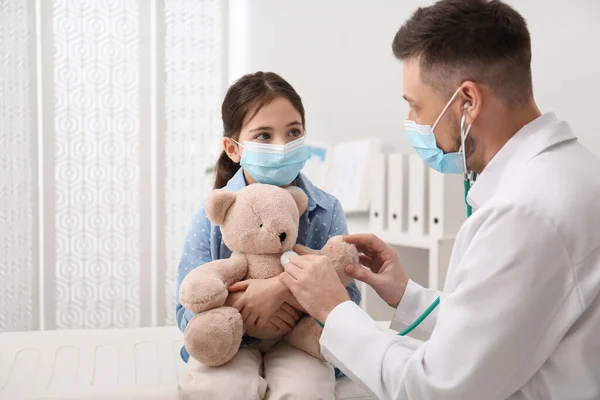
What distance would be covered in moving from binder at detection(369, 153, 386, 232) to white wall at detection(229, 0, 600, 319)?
172 millimetres

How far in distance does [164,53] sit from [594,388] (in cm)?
276

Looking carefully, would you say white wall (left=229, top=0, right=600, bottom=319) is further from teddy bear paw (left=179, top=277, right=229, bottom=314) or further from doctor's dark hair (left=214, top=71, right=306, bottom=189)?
teddy bear paw (left=179, top=277, right=229, bottom=314)

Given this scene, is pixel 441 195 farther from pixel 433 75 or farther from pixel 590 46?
pixel 433 75

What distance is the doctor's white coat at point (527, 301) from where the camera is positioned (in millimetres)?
1012

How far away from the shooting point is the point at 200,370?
1446 mm

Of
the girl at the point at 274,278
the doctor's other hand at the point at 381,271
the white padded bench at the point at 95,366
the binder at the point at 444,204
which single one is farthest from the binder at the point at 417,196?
the doctor's other hand at the point at 381,271

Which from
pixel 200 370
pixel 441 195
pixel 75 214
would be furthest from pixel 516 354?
pixel 75 214

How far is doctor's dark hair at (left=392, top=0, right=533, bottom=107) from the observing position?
1.18 metres

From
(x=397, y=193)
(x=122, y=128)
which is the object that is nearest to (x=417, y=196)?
(x=397, y=193)

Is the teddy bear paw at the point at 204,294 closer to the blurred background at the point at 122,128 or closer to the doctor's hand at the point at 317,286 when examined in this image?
the doctor's hand at the point at 317,286

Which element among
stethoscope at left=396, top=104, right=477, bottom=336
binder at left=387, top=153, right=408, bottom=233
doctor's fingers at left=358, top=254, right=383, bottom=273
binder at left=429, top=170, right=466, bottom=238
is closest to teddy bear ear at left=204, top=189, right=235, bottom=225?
doctor's fingers at left=358, top=254, right=383, bottom=273

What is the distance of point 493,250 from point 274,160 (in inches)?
28.7

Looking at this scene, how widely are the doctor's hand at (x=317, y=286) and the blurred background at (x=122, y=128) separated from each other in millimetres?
1617

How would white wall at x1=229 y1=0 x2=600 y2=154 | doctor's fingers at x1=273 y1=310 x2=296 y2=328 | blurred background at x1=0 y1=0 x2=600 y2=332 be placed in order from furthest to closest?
blurred background at x1=0 y1=0 x2=600 y2=332 → white wall at x1=229 y1=0 x2=600 y2=154 → doctor's fingers at x1=273 y1=310 x2=296 y2=328
